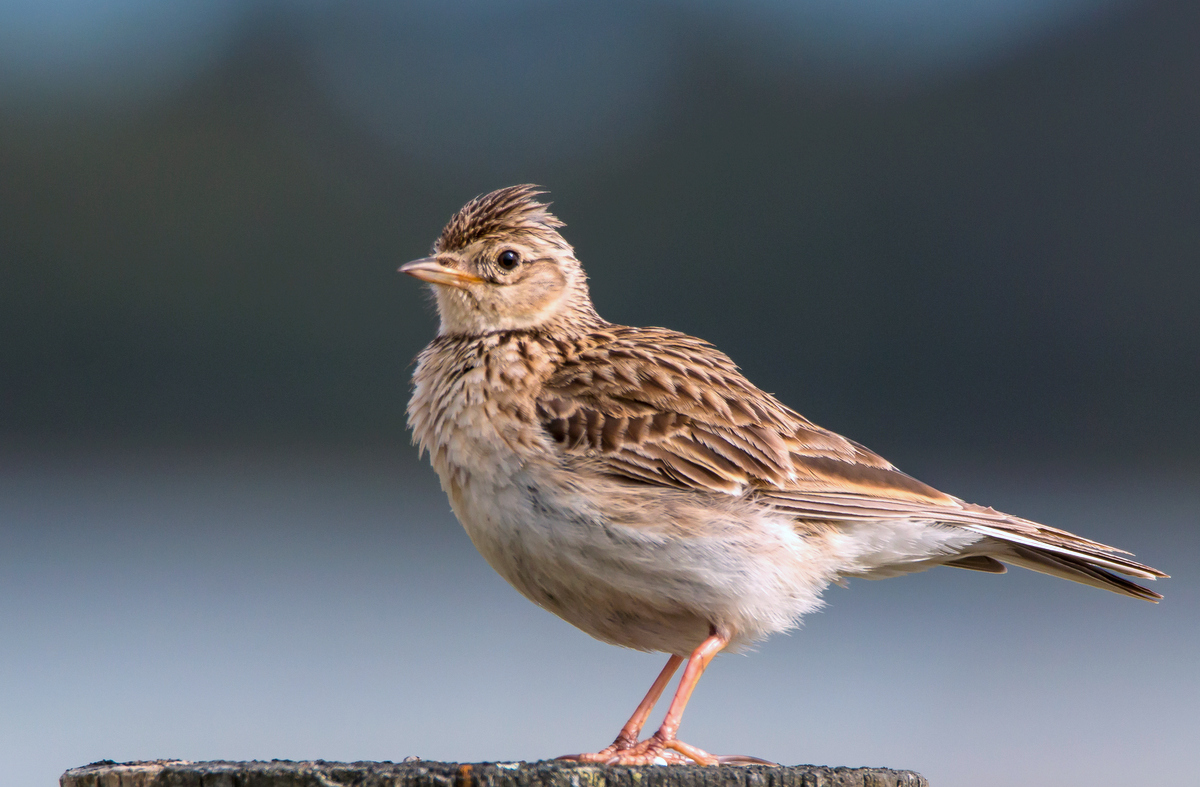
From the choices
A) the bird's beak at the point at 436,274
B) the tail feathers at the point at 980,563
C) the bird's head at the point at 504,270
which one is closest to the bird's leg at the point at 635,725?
the tail feathers at the point at 980,563

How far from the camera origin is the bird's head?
530cm

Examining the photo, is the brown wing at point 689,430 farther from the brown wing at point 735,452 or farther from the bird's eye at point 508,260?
the bird's eye at point 508,260

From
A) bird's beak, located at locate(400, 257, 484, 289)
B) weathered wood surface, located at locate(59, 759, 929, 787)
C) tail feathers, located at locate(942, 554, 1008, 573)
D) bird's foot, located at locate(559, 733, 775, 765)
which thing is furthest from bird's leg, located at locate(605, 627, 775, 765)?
bird's beak, located at locate(400, 257, 484, 289)

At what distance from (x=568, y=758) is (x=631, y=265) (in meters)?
12.1

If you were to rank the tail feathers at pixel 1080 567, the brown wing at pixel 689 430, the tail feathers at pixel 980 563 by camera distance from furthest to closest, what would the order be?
the tail feathers at pixel 980 563, the tail feathers at pixel 1080 567, the brown wing at pixel 689 430

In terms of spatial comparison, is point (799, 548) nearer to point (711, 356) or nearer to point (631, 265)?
point (711, 356)

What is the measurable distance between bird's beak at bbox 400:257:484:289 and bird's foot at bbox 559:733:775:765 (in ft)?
7.40

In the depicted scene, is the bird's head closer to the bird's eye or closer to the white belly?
the bird's eye

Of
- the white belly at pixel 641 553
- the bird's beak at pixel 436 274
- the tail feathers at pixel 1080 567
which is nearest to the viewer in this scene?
the white belly at pixel 641 553

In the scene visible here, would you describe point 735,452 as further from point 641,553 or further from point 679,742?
point 679,742

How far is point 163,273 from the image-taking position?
17.2 meters

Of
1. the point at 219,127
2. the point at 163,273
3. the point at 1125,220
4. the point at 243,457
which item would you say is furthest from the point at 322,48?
the point at 1125,220

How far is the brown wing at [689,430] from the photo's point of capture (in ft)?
14.9

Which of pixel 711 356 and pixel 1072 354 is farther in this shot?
pixel 1072 354
